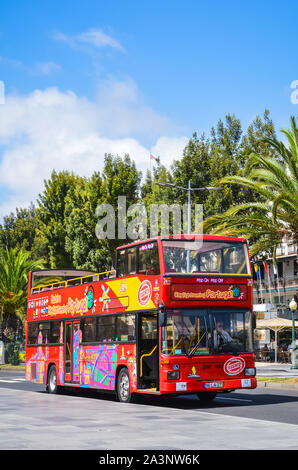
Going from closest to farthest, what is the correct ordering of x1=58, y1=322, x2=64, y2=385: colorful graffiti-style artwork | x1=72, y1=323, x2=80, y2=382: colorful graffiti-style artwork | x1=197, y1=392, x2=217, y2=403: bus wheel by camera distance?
x1=197, y1=392, x2=217, y2=403: bus wheel → x1=72, y1=323, x2=80, y2=382: colorful graffiti-style artwork → x1=58, y1=322, x2=64, y2=385: colorful graffiti-style artwork

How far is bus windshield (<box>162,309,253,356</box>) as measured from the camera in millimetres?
17031

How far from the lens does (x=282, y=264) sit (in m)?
65.6

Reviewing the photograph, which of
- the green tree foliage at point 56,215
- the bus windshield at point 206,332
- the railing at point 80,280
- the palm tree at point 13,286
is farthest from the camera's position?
the green tree foliage at point 56,215

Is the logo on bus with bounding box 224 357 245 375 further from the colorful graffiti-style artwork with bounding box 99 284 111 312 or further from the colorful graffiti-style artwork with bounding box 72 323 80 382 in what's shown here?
the colorful graffiti-style artwork with bounding box 72 323 80 382

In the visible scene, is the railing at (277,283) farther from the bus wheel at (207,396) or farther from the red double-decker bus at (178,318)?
the red double-decker bus at (178,318)

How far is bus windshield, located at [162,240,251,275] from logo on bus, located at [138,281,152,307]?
895mm

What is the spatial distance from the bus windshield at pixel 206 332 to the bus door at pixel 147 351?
638mm

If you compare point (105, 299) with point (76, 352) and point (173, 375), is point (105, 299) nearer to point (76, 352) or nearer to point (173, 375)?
point (76, 352)

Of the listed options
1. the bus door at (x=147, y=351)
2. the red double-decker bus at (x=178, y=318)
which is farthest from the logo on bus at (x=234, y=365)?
the bus door at (x=147, y=351)

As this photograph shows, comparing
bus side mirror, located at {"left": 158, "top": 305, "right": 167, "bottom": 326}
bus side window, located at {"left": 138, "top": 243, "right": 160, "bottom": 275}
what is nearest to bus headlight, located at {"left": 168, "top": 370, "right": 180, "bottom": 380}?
bus side mirror, located at {"left": 158, "top": 305, "right": 167, "bottom": 326}

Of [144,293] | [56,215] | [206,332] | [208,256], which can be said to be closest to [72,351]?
[144,293]

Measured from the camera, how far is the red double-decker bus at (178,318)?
55.9ft

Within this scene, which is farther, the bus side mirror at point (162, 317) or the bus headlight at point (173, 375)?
the bus headlight at point (173, 375)
